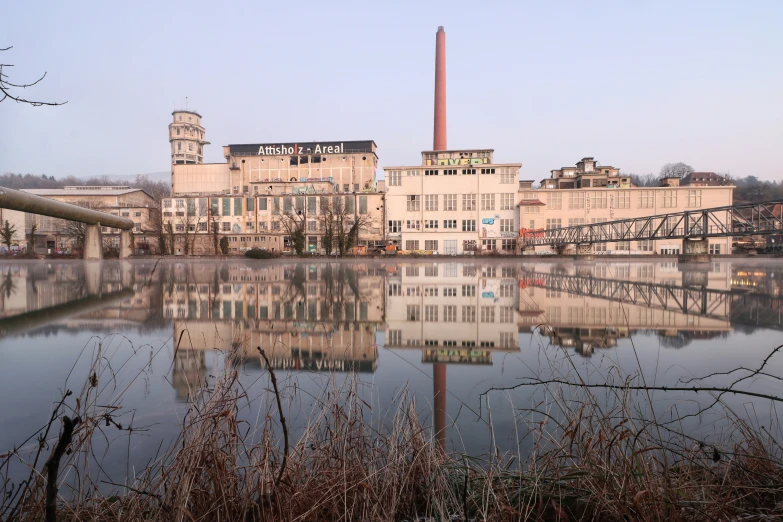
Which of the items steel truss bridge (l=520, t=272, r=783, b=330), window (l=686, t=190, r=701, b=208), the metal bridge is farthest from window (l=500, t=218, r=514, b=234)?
steel truss bridge (l=520, t=272, r=783, b=330)

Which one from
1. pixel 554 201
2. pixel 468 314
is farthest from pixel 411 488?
pixel 554 201

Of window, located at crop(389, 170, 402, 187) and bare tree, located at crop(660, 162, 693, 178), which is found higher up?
bare tree, located at crop(660, 162, 693, 178)

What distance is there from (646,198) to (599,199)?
6229 mm

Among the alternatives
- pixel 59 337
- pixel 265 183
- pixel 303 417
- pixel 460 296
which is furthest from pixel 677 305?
pixel 265 183

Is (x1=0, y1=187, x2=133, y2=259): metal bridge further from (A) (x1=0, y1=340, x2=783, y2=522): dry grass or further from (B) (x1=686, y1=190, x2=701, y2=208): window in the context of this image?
(B) (x1=686, y1=190, x2=701, y2=208): window

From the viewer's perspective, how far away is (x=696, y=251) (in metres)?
32.9

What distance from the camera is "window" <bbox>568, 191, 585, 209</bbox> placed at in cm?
6562

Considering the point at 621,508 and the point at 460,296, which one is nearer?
the point at 621,508

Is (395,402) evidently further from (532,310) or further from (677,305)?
(677,305)

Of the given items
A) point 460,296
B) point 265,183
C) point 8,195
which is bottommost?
point 460,296

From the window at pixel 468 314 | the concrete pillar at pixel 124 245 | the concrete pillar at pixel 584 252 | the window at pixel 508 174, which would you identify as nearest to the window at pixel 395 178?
the window at pixel 508 174

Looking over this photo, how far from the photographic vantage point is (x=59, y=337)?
6383 mm

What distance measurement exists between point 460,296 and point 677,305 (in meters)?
4.70

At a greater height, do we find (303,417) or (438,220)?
(438,220)
